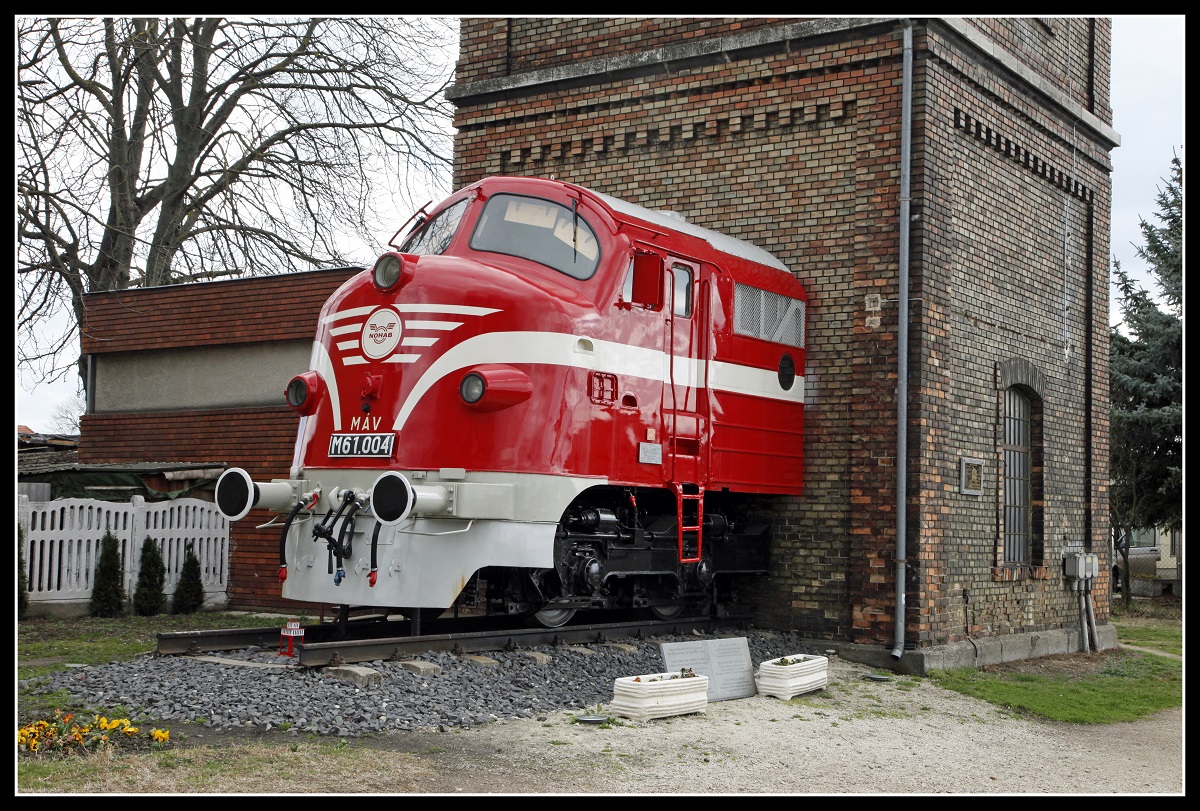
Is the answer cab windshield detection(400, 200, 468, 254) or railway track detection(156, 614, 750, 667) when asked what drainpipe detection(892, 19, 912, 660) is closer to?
railway track detection(156, 614, 750, 667)

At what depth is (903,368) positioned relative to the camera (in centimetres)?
1189

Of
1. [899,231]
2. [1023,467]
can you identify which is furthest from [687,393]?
[1023,467]

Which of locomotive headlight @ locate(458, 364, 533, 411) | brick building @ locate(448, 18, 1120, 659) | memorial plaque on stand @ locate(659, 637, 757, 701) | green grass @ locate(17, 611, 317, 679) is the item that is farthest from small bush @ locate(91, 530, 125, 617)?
memorial plaque on stand @ locate(659, 637, 757, 701)

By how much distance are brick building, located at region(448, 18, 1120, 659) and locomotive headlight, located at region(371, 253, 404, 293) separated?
4658 millimetres

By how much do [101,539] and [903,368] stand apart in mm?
9024

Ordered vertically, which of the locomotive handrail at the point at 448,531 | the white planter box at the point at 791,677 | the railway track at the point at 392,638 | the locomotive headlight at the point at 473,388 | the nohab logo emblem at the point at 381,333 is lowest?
the white planter box at the point at 791,677

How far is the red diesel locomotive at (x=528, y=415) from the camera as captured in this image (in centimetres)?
938

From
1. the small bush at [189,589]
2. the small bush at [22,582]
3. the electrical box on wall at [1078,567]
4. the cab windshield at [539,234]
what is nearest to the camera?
the cab windshield at [539,234]

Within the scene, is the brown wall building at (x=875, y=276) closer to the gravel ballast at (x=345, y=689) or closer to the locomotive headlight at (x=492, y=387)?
the gravel ballast at (x=345, y=689)

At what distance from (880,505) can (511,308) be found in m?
4.46

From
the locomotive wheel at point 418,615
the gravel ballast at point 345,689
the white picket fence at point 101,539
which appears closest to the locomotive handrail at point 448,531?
the locomotive wheel at point 418,615

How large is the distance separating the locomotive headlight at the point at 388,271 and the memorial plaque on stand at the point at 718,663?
3458 mm

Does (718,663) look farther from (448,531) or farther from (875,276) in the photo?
(875,276)

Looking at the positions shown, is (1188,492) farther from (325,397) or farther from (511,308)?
(325,397)
